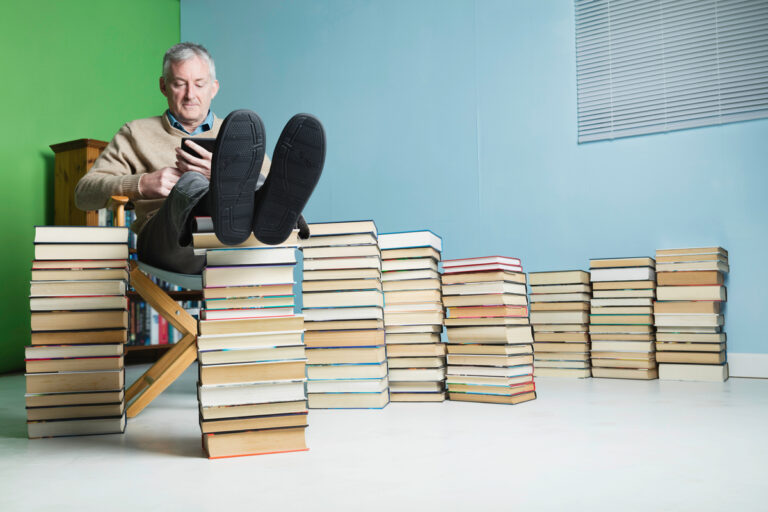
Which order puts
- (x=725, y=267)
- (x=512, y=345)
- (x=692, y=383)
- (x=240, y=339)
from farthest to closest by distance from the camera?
(x=725, y=267) → (x=692, y=383) → (x=512, y=345) → (x=240, y=339)

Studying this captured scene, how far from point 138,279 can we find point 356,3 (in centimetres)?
321

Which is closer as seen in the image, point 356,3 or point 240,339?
point 240,339

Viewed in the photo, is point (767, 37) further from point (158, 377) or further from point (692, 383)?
point (158, 377)

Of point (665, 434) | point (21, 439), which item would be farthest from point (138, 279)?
point (665, 434)

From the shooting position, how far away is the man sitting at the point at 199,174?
4.81 feet

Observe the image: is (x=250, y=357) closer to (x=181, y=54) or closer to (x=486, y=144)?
(x=181, y=54)

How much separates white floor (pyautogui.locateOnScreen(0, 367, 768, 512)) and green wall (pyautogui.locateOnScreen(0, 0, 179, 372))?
6.23 ft

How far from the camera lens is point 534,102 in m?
3.90

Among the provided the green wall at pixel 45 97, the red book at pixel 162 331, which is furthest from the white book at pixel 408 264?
the green wall at pixel 45 97

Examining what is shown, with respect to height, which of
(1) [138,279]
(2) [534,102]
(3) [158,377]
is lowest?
(3) [158,377]

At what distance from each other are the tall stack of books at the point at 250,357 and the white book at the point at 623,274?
2.18 metres

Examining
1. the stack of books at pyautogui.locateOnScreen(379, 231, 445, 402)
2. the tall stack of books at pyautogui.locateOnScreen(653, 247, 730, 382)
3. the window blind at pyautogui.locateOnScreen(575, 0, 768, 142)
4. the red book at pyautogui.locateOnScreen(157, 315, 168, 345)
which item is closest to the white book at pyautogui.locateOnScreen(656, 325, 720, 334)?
the tall stack of books at pyautogui.locateOnScreen(653, 247, 730, 382)

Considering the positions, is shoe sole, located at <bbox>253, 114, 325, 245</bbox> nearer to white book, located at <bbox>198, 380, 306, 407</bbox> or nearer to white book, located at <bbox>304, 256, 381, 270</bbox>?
white book, located at <bbox>198, 380, 306, 407</bbox>

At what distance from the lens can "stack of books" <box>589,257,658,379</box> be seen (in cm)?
319
